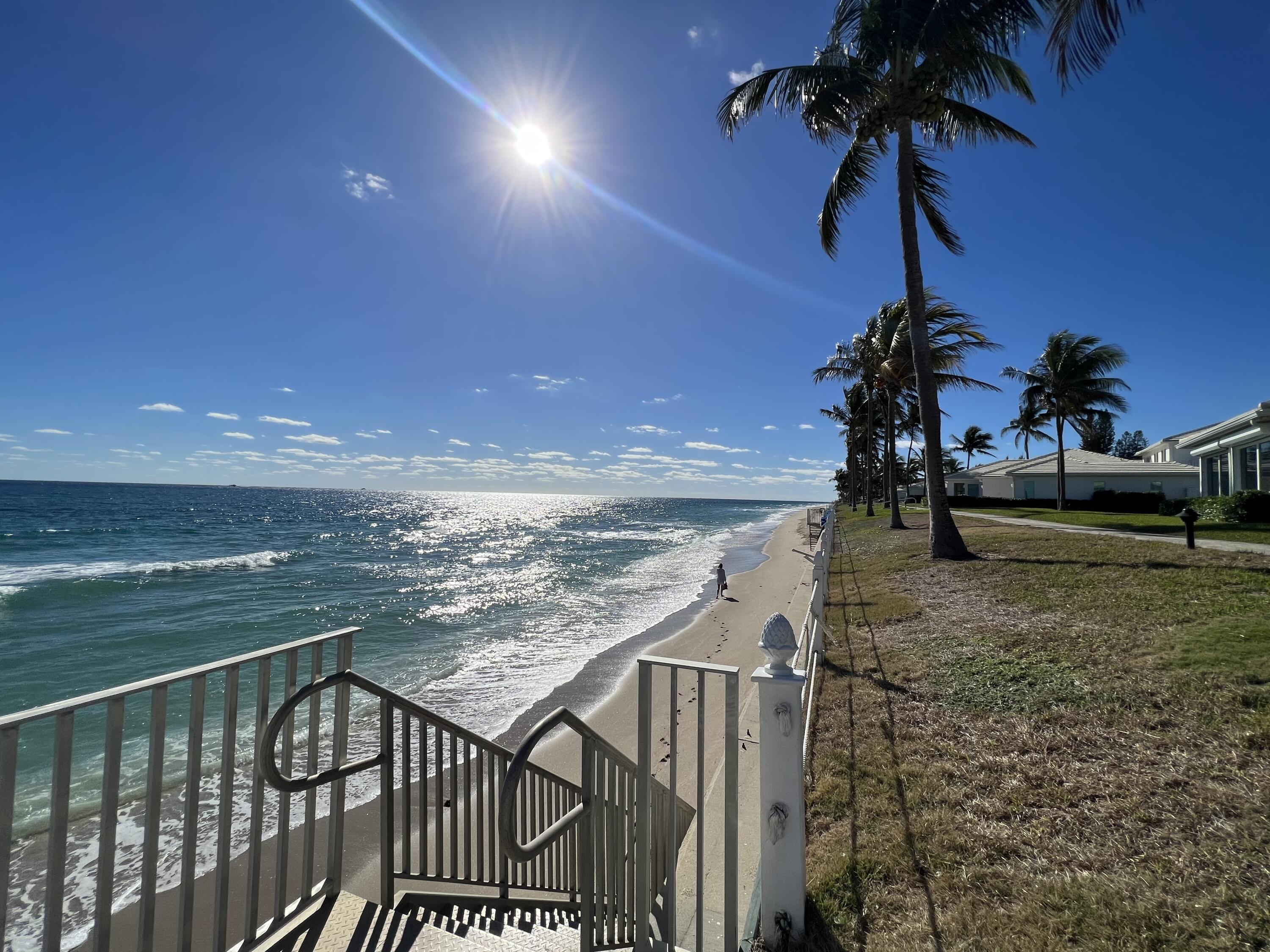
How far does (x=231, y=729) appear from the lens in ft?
7.04

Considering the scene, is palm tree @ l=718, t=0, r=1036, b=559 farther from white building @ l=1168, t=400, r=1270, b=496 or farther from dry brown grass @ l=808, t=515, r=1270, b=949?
white building @ l=1168, t=400, r=1270, b=496

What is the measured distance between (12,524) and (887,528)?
66176 mm

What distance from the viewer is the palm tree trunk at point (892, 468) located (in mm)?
23609

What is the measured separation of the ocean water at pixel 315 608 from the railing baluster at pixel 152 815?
469 cm

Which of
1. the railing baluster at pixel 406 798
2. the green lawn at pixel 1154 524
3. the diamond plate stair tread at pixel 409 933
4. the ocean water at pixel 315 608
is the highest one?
the green lawn at pixel 1154 524

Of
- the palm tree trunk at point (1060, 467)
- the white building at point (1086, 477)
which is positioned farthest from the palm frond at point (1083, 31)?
the white building at point (1086, 477)

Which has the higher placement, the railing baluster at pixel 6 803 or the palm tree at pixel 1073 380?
the palm tree at pixel 1073 380

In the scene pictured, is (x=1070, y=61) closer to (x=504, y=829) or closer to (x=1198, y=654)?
Result: (x=1198, y=654)

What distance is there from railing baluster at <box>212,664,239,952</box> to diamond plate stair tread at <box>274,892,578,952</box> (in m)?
0.27

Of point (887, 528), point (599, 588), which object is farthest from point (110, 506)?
point (887, 528)

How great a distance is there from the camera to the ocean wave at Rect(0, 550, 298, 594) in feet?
75.2

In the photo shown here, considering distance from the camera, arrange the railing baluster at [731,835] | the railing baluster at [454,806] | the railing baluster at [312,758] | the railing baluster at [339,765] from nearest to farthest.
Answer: the railing baluster at [731,835], the railing baluster at [312,758], the railing baluster at [339,765], the railing baluster at [454,806]

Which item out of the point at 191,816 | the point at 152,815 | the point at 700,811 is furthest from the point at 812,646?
the point at 152,815

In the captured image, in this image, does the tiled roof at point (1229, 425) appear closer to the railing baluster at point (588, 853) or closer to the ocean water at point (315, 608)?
the ocean water at point (315, 608)
